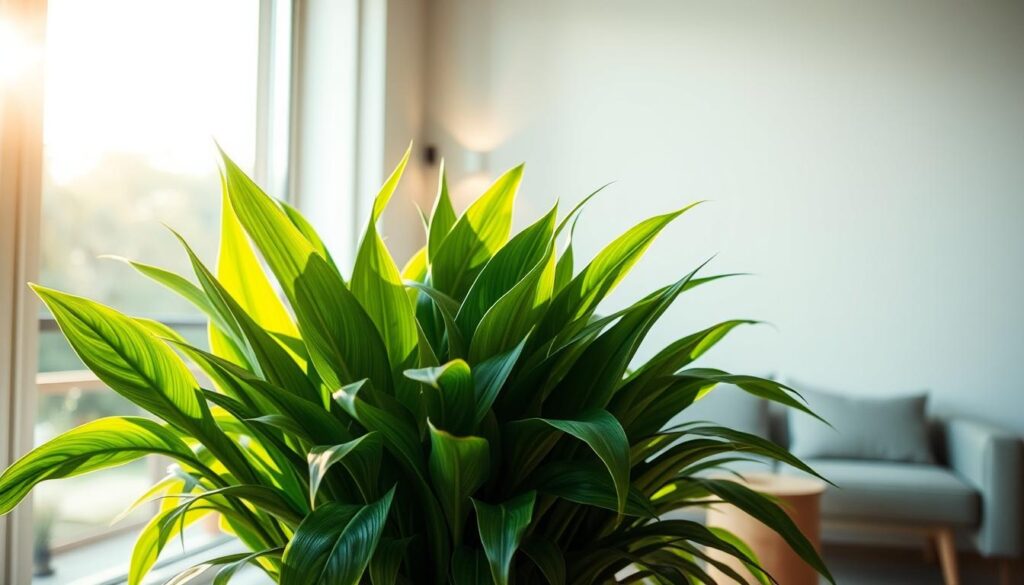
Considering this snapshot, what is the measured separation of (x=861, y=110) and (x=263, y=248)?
163 inches

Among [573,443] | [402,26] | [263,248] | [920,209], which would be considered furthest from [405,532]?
[920,209]

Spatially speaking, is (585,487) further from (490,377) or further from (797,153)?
(797,153)

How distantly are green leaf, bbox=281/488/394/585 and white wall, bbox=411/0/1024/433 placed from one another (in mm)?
3697

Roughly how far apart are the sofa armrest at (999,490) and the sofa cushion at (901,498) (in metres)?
0.05

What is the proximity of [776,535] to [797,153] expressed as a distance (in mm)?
A: 2259

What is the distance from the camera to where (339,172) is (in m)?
3.85

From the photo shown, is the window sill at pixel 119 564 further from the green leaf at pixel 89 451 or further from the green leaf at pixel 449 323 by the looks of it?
the green leaf at pixel 449 323

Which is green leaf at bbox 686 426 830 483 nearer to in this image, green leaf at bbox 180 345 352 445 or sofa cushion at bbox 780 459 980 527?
green leaf at bbox 180 345 352 445

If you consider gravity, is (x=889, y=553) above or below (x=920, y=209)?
below

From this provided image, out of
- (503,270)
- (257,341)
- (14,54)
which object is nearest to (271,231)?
(257,341)

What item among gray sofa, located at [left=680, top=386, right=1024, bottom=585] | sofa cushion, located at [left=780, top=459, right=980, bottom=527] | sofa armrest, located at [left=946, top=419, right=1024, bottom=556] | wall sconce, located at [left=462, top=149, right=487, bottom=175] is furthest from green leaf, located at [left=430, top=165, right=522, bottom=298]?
wall sconce, located at [left=462, top=149, right=487, bottom=175]

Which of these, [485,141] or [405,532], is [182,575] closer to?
[405,532]

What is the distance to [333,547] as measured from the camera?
0.65 m

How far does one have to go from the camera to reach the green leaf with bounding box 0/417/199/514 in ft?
2.34
